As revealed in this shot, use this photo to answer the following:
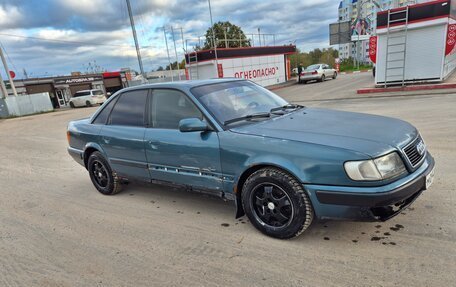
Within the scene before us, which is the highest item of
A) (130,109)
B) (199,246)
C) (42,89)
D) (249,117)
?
(130,109)

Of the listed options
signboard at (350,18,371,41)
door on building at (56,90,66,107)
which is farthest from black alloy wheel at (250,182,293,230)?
door on building at (56,90,66,107)

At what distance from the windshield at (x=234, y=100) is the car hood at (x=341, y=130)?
32 centimetres

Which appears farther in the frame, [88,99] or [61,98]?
[61,98]

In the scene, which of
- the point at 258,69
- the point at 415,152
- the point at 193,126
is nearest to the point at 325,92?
the point at 258,69

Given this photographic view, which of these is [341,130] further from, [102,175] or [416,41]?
[416,41]

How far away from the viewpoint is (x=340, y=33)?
4819cm

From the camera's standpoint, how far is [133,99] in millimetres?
4523

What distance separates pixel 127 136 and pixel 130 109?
41 centimetres

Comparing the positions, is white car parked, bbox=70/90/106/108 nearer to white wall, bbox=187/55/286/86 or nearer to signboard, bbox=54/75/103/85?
signboard, bbox=54/75/103/85

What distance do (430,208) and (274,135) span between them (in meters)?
2.03

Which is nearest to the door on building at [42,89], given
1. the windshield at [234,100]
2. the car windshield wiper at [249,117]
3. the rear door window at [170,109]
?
the rear door window at [170,109]

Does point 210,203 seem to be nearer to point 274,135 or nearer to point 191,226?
point 191,226

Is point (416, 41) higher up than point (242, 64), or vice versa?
point (416, 41)

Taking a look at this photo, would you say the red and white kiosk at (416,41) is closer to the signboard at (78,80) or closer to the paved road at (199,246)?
the paved road at (199,246)
